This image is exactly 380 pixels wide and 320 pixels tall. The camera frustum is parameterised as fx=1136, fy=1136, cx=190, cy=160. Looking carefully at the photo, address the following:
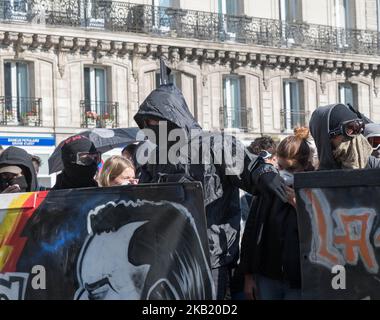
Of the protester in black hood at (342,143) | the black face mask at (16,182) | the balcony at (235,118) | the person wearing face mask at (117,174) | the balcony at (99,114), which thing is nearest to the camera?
the protester in black hood at (342,143)

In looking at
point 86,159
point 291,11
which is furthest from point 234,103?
point 86,159

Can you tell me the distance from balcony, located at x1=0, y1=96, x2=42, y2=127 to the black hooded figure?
79.3 ft

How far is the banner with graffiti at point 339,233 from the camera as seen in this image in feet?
14.8

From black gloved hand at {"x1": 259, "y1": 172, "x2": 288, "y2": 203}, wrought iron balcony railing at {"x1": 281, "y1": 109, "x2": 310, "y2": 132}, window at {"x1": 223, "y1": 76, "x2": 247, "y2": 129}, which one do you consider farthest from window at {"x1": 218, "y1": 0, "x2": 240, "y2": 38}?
black gloved hand at {"x1": 259, "y1": 172, "x2": 288, "y2": 203}

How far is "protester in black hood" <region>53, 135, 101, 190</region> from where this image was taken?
7023 millimetres

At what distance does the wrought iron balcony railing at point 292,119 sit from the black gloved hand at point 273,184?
99.7 ft

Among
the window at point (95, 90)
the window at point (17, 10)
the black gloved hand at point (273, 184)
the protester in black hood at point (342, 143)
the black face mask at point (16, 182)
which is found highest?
the window at point (17, 10)

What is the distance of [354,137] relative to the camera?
5.65 m

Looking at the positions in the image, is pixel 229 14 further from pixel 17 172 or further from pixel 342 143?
pixel 342 143

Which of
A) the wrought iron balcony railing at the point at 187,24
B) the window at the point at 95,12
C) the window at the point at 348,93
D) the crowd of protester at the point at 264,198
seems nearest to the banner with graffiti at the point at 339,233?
the crowd of protester at the point at 264,198

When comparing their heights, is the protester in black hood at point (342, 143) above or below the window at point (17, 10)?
below

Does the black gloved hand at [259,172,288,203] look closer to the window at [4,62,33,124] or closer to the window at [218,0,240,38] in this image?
the window at [4,62,33,124]

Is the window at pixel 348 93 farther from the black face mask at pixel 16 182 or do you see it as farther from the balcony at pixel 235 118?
the black face mask at pixel 16 182
